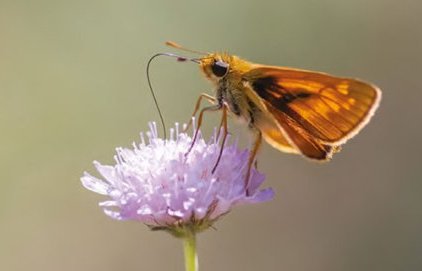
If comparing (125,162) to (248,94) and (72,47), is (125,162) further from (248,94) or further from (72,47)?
(72,47)

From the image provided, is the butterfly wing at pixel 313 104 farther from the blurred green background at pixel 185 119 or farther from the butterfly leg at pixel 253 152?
the blurred green background at pixel 185 119

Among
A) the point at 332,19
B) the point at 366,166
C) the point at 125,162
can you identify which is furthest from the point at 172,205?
the point at 332,19

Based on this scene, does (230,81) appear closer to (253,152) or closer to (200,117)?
(200,117)

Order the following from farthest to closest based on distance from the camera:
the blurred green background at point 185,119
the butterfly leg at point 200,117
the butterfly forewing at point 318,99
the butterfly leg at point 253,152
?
1. the blurred green background at point 185,119
2. the butterfly leg at point 200,117
3. the butterfly leg at point 253,152
4. the butterfly forewing at point 318,99

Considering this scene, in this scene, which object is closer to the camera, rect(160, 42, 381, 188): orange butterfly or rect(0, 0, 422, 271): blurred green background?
rect(160, 42, 381, 188): orange butterfly

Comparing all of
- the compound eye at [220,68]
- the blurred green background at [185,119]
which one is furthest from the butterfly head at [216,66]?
the blurred green background at [185,119]

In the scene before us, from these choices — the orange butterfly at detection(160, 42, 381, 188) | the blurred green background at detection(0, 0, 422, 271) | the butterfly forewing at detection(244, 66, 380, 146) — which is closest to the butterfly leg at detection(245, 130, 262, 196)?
the orange butterfly at detection(160, 42, 381, 188)

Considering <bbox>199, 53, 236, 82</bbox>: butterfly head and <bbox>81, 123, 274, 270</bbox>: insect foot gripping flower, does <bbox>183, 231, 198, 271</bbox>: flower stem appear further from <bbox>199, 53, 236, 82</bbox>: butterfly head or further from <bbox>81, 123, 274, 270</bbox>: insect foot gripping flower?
<bbox>199, 53, 236, 82</bbox>: butterfly head
